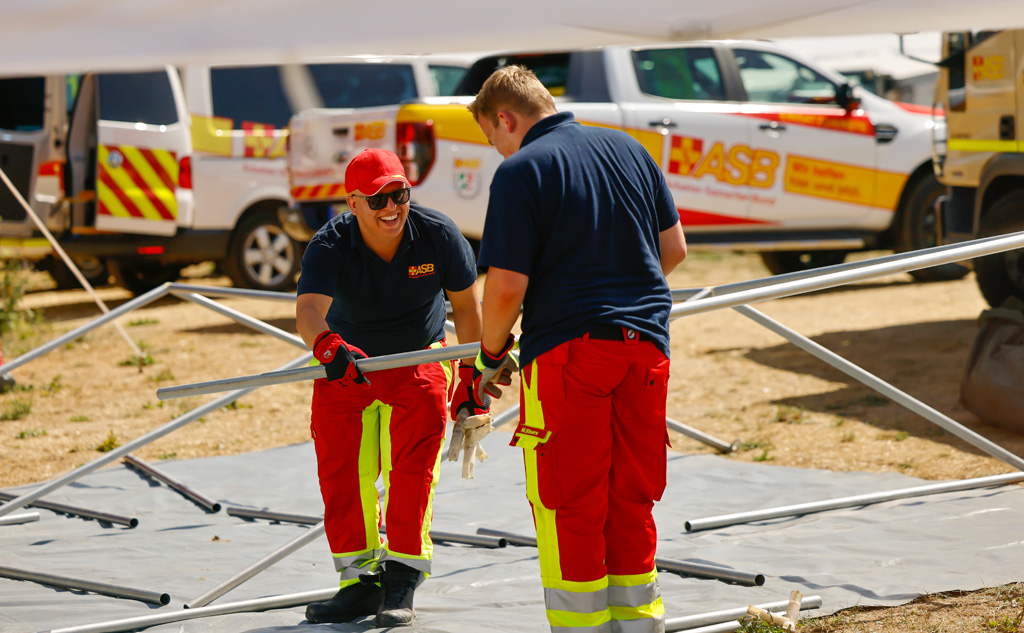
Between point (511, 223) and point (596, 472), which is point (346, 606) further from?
point (511, 223)

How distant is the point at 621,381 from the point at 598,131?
672 mm

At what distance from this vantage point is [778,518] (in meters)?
4.76

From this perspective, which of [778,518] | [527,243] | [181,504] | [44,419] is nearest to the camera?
[527,243]

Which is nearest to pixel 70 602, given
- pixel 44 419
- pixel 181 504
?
pixel 181 504

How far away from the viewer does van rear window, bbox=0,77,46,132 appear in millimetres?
10477

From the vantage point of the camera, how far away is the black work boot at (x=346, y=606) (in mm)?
3658

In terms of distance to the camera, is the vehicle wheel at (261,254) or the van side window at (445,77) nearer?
the vehicle wheel at (261,254)

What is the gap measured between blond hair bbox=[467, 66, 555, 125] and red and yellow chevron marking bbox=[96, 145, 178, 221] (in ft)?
25.9

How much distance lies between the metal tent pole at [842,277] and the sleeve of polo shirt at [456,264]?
2.51ft

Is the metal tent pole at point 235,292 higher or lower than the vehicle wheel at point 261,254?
higher

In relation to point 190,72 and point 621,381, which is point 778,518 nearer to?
point 621,381

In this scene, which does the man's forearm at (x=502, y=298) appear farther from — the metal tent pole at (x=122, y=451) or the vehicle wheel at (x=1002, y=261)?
the vehicle wheel at (x=1002, y=261)

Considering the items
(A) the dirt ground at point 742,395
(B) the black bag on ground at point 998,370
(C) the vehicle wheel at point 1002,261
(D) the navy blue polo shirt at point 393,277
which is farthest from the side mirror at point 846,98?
(D) the navy blue polo shirt at point 393,277

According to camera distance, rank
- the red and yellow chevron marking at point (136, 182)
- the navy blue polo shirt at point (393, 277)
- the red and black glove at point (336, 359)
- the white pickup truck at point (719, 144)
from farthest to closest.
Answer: the red and yellow chevron marking at point (136, 182) < the white pickup truck at point (719, 144) < the navy blue polo shirt at point (393, 277) < the red and black glove at point (336, 359)
